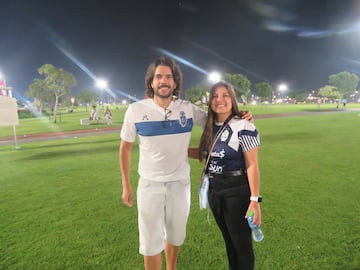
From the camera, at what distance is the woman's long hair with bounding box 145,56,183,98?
2.71 metres

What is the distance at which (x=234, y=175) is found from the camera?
2545 millimetres

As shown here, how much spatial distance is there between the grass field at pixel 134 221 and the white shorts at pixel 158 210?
0.85m

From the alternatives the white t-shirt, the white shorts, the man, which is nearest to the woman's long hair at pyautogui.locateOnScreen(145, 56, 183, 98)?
the man

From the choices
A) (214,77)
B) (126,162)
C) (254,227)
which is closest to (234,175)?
(254,227)

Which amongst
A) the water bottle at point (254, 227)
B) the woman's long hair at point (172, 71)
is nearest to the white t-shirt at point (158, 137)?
the woman's long hair at point (172, 71)

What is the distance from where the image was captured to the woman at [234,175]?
2.49 metres

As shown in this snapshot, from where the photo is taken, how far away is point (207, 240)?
12.8 ft

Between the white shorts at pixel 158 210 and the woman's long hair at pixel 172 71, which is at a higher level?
the woman's long hair at pixel 172 71

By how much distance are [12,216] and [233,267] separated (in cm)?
429

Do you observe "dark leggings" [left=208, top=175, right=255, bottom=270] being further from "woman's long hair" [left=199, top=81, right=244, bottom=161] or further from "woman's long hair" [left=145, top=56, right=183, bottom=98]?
"woman's long hair" [left=145, top=56, right=183, bottom=98]

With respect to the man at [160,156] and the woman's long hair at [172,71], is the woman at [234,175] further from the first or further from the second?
the woman's long hair at [172,71]

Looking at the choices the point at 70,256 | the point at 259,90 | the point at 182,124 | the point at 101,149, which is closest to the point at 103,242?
the point at 70,256

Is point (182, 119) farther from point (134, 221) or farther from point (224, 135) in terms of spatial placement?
point (134, 221)

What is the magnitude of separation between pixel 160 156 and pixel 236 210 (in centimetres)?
90
